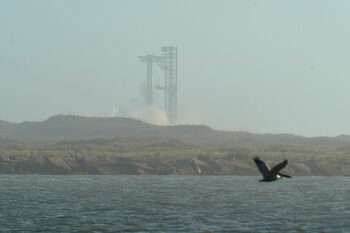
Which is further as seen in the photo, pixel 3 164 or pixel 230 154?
pixel 230 154

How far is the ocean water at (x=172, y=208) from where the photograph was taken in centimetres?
5556

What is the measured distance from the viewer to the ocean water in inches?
2188

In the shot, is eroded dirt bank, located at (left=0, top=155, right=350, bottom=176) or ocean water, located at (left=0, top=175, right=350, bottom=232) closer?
ocean water, located at (left=0, top=175, right=350, bottom=232)

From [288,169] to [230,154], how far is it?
1682 cm

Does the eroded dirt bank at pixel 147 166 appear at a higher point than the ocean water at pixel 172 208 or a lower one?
higher

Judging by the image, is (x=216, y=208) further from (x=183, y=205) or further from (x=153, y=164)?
(x=153, y=164)

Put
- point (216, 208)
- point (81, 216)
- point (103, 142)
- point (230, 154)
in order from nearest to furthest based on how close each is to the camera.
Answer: point (81, 216) < point (216, 208) < point (230, 154) < point (103, 142)

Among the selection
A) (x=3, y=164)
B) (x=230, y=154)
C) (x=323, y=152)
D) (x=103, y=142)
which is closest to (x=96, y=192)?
(x=3, y=164)

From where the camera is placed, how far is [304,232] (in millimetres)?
53094

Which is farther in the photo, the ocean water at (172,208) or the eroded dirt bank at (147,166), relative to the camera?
the eroded dirt bank at (147,166)

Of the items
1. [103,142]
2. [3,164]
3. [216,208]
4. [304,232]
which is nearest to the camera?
[304,232]

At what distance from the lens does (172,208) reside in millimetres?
68562

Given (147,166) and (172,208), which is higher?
(147,166)

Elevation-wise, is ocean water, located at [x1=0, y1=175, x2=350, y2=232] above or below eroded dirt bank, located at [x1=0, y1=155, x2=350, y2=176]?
below
